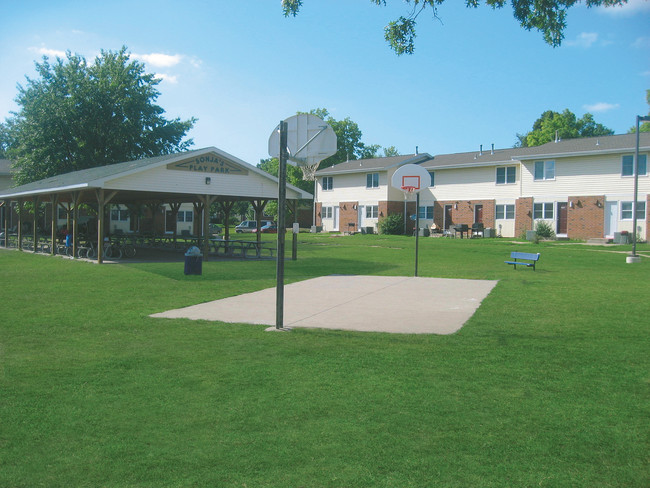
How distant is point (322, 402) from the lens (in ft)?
Result: 16.5

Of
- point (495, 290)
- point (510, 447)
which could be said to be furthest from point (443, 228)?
point (510, 447)

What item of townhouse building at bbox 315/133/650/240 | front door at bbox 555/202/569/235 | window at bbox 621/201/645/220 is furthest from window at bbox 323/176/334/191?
window at bbox 621/201/645/220

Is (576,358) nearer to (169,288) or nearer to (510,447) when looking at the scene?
(510,447)

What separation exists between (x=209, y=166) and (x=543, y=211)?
74.9 feet

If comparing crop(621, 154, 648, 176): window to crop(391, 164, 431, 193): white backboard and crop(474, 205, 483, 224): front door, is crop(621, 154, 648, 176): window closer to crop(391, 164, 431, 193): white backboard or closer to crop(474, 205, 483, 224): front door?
crop(474, 205, 483, 224): front door

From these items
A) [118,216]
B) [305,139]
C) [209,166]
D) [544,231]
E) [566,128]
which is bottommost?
[544,231]

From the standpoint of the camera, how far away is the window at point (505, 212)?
37375 mm

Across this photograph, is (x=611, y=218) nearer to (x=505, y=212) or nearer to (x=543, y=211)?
(x=543, y=211)

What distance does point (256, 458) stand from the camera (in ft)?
12.8

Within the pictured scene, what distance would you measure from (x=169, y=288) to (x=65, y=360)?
6.63 meters

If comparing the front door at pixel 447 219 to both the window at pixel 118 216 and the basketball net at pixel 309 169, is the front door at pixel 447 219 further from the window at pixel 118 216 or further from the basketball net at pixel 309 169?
the basketball net at pixel 309 169

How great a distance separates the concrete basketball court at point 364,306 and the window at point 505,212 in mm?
24925

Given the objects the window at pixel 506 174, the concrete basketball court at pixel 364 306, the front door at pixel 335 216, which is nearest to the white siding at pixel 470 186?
the window at pixel 506 174

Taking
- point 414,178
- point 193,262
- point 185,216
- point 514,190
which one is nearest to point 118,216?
point 185,216
